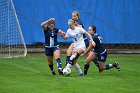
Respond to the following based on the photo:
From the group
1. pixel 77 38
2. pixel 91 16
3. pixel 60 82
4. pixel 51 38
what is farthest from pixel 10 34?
pixel 60 82

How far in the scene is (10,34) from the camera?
83.2ft

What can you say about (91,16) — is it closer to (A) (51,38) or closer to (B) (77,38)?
(A) (51,38)

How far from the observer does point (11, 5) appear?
25.6 meters

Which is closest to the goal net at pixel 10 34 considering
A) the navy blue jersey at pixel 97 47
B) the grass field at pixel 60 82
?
the grass field at pixel 60 82

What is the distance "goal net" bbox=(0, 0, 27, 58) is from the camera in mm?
24922

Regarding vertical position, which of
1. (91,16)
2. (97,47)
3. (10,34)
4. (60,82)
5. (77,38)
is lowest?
(60,82)

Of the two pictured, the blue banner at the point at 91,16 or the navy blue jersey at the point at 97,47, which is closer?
the navy blue jersey at the point at 97,47

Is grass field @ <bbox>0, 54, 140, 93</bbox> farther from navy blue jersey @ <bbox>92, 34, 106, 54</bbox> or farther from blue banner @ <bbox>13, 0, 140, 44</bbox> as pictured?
blue banner @ <bbox>13, 0, 140, 44</bbox>

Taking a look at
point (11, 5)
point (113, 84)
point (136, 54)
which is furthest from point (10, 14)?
point (113, 84)

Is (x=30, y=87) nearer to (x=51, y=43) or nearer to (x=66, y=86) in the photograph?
(x=66, y=86)

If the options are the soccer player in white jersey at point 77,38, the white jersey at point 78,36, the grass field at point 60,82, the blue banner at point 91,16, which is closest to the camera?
the grass field at point 60,82

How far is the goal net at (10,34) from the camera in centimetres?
2492

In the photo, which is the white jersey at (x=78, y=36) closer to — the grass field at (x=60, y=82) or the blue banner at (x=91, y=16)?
the grass field at (x=60, y=82)

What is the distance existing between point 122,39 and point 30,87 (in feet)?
48.6
